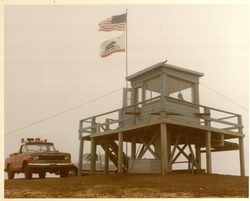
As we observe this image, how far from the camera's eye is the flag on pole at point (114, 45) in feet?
65.2

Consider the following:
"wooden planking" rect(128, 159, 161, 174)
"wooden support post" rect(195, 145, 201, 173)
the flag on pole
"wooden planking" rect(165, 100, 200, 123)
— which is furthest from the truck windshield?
"wooden support post" rect(195, 145, 201, 173)

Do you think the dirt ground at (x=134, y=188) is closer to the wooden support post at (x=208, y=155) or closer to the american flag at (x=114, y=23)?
the wooden support post at (x=208, y=155)

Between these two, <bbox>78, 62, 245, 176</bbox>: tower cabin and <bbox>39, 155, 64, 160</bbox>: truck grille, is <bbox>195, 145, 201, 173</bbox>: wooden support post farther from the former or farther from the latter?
<bbox>39, 155, 64, 160</bbox>: truck grille

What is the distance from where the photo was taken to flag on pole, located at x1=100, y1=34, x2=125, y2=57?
1988 centimetres

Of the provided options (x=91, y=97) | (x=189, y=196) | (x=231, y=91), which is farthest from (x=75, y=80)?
(x=189, y=196)

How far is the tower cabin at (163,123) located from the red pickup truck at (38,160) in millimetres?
2546

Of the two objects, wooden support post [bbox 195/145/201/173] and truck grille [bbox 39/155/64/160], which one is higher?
wooden support post [bbox 195/145/201/173]

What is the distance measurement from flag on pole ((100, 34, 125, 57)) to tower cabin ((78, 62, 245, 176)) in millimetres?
1585

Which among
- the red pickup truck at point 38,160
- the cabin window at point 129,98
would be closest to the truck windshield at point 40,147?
the red pickup truck at point 38,160

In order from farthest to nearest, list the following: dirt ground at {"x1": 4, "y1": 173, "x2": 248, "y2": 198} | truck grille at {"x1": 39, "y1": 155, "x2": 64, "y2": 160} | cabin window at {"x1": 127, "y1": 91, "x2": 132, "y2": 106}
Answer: cabin window at {"x1": 127, "y1": 91, "x2": 132, "y2": 106}, truck grille at {"x1": 39, "y1": 155, "x2": 64, "y2": 160}, dirt ground at {"x1": 4, "y1": 173, "x2": 248, "y2": 198}

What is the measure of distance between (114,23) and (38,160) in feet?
22.5

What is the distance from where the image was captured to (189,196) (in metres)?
11.7

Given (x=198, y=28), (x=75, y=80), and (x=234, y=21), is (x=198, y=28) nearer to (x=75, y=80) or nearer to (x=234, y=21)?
(x=234, y=21)

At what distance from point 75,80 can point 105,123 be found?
4.24 meters
